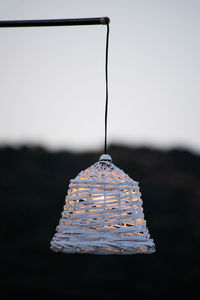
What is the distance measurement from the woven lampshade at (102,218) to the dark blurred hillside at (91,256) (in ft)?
16.0

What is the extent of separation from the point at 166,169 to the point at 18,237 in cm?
298

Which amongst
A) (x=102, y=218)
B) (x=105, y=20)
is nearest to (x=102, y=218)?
(x=102, y=218)

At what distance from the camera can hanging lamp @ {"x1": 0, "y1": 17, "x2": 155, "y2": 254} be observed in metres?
1.07

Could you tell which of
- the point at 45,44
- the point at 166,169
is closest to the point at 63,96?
the point at 45,44

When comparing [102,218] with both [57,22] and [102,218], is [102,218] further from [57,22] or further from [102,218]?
[57,22]

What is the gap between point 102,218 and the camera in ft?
3.59

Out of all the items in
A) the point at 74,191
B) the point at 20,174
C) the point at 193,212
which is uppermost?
the point at 74,191

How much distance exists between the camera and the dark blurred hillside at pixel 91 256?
5789mm

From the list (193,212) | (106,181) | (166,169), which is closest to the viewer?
(106,181)

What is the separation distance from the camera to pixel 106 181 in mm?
1131

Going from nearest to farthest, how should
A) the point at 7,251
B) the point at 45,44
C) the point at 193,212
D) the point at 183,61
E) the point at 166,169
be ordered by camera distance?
1. the point at 45,44
2. the point at 183,61
3. the point at 7,251
4. the point at 193,212
5. the point at 166,169

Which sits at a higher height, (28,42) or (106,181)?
(28,42)

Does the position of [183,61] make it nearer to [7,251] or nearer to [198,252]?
[198,252]

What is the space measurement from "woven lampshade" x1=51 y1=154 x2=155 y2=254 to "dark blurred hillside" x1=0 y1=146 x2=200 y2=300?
4.88 metres
